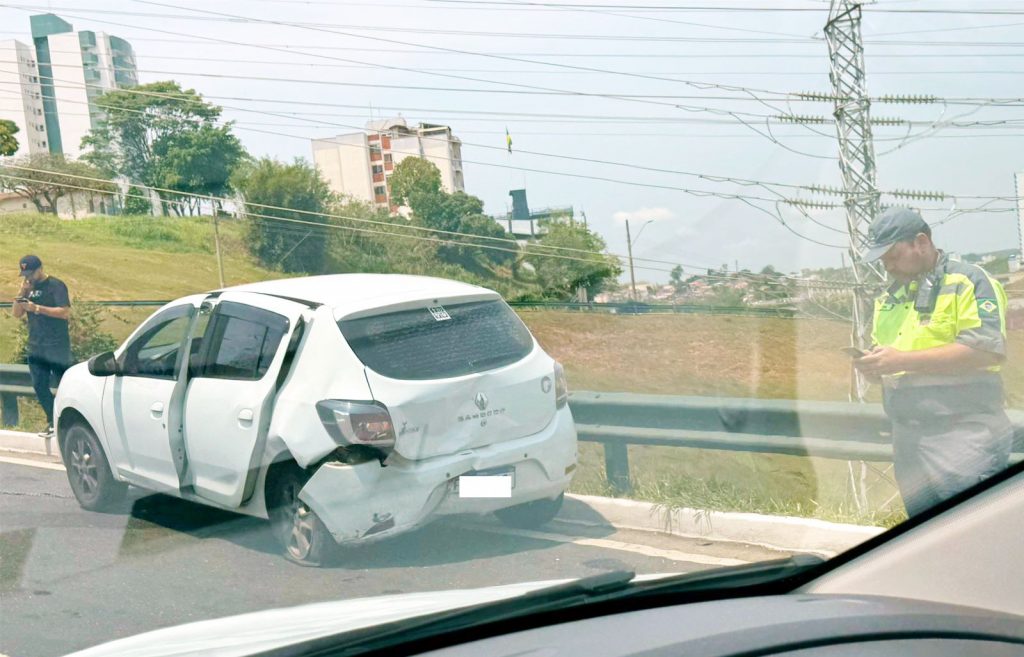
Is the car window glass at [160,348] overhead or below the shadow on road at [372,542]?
overhead

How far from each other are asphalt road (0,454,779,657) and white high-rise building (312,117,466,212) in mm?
1068

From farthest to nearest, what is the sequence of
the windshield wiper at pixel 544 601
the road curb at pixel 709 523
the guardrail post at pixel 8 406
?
the guardrail post at pixel 8 406
the road curb at pixel 709 523
the windshield wiper at pixel 544 601

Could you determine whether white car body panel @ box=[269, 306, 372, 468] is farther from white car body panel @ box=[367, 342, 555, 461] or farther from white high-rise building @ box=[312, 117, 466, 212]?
white high-rise building @ box=[312, 117, 466, 212]

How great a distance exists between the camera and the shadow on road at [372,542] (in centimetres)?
329

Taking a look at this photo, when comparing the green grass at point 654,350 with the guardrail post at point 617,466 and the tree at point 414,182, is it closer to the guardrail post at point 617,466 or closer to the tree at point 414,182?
the guardrail post at point 617,466

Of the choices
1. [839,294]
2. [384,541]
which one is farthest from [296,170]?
[839,294]

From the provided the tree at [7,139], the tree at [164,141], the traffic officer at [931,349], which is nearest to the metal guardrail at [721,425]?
the traffic officer at [931,349]

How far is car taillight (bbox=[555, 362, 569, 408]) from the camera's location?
12.2 feet

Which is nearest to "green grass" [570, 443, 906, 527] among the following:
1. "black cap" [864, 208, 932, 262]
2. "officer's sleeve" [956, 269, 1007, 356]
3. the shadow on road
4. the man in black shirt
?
the shadow on road

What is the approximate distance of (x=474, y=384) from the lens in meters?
3.37

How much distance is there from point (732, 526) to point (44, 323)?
2547 millimetres

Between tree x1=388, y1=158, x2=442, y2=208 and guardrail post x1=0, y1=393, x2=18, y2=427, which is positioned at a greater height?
tree x1=388, y1=158, x2=442, y2=208

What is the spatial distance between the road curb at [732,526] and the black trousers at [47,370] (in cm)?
205

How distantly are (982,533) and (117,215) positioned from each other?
8.84 ft
